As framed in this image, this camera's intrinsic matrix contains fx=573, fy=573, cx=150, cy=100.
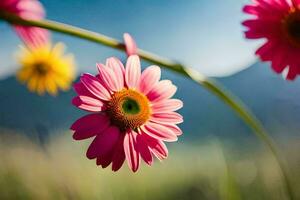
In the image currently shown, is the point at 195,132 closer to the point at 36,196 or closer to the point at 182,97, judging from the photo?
the point at 182,97

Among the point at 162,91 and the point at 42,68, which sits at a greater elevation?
the point at 42,68

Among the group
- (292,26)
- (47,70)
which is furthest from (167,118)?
(47,70)

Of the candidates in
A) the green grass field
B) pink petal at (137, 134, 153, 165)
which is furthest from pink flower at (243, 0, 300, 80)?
the green grass field

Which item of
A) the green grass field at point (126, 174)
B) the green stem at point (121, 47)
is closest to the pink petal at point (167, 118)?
the green stem at point (121, 47)

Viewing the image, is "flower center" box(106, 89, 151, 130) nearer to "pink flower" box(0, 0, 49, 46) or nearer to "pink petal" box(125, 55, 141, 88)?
"pink petal" box(125, 55, 141, 88)

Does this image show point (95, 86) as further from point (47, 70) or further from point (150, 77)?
point (47, 70)

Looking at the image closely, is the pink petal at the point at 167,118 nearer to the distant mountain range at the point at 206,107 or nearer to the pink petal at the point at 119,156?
the pink petal at the point at 119,156

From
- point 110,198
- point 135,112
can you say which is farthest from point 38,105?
point 135,112
